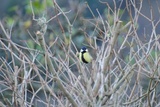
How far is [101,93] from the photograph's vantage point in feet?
10.9

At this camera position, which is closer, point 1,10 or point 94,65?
point 94,65

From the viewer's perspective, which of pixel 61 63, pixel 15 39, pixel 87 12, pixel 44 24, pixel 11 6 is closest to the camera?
pixel 44 24

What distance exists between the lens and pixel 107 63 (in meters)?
3.23

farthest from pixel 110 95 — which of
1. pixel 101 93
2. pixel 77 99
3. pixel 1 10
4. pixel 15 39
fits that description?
pixel 1 10

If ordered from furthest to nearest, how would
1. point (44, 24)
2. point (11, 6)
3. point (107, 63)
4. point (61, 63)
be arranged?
1. point (11, 6)
2. point (61, 63)
3. point (107, 63)
4. point (44, 24)

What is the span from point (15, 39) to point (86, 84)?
150 inches

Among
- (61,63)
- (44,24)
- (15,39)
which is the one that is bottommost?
(15,39)

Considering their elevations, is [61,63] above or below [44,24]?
below

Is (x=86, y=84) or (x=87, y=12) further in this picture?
(x=87, y=12)

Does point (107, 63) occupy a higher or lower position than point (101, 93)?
higher

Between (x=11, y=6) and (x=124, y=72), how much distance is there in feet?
16.7

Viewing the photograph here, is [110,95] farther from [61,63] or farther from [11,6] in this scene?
[11,6]

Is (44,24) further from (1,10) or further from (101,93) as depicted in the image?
(1,10)

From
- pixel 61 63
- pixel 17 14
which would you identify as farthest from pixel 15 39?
pixel 61 63
